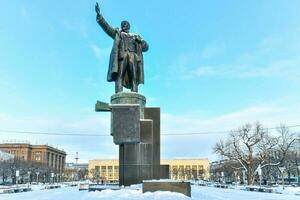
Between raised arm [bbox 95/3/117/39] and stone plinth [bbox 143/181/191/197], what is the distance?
596 centimetres

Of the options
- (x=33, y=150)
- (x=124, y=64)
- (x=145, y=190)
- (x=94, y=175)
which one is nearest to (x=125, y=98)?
(x=124, y=64)

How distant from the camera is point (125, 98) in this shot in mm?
13250

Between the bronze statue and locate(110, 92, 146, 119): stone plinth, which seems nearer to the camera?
locate(110, 92, 146, 119): stone plinth

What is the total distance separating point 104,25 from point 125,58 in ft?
4.47

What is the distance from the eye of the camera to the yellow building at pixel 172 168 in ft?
427

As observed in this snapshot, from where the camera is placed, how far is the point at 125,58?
14094 millimetres

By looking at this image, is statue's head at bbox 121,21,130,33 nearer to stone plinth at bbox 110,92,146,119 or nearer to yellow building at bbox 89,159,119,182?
stone plinth at bbox 110,92,146,119

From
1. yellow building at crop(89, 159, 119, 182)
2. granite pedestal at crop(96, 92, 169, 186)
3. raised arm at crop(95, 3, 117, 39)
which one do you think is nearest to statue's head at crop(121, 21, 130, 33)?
raised arm at crop(95, 3, 117, 39)

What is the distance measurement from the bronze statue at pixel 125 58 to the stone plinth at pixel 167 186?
4.43m

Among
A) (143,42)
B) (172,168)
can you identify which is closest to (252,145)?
(143,42)

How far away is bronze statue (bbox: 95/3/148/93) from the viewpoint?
14.1 meters

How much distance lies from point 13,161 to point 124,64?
7770 cm

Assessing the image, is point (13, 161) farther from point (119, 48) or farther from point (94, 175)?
point (119, 48)

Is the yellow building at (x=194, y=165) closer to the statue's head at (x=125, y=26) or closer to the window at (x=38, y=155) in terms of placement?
the window at (x=38, y=155)
